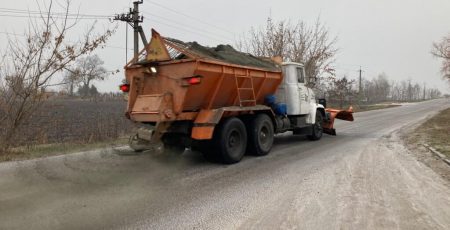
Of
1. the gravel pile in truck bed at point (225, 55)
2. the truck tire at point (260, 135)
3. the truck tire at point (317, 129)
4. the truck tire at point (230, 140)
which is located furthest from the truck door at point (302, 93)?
the truck tire at point (230, 140)

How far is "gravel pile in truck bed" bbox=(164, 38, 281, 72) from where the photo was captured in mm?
8875

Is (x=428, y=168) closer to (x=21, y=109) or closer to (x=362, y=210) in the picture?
(x=362, y=210)

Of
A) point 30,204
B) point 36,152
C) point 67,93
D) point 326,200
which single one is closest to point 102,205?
point 30,204

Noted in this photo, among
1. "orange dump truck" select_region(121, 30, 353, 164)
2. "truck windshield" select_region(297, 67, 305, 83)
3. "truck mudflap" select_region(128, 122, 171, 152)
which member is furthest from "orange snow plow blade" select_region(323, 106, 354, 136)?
"truck mudflap" select_region(128, 122, 171, 152)

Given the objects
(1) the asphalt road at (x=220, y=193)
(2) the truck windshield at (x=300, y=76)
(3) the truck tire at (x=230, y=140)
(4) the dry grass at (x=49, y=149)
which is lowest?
(1) the asphalt road at (x=220, y=193)

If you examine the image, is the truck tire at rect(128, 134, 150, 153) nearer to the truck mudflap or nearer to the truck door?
the truck mudflap

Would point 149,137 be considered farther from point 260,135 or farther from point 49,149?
point 49,149

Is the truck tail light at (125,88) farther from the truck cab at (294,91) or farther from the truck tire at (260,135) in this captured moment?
the truck cab at (294,91)

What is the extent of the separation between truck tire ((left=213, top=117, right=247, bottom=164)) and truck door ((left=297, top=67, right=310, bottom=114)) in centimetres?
330

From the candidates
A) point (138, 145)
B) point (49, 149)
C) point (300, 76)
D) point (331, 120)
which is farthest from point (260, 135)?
point (49, 149)

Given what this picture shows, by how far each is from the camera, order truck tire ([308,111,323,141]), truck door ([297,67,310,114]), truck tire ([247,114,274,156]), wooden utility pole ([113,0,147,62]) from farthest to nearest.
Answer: wooden utility pole ([113,0,147,62]), truck tire ([308,111,323,141]), truck door ([297,67,310,114]), truck tire ([247,114,274,156])

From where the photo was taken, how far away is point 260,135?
10.3 metres

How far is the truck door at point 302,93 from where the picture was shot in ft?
40.4

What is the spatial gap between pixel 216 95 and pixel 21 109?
572 cm
